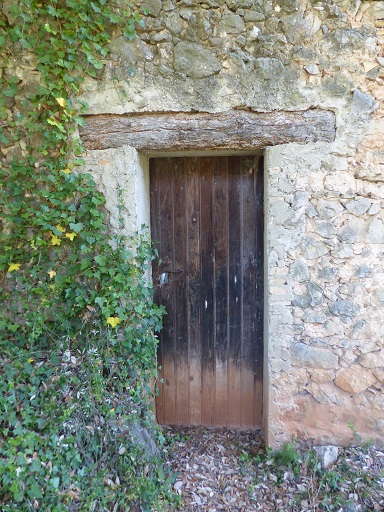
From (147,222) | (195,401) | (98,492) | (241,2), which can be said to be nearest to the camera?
(98,492)

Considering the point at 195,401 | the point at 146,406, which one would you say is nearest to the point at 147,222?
the point at 146,406

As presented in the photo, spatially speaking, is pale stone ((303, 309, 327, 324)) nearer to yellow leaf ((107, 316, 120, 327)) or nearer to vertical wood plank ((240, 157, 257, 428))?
vertical wood plank ((240, 157, 257, 428))

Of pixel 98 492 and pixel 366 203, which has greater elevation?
pixel 366 203

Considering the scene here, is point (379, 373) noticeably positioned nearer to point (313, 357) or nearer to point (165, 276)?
point (313, 357)

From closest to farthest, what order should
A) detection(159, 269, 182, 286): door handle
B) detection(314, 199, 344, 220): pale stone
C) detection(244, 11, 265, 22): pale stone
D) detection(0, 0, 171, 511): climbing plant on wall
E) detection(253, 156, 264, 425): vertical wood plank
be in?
detection(0, 0, 171, 511): climbing plant on wall < detection(244, 11, 265, 22): pale stone < detection(314, 199, 344, 220): pale stone < detection(253, 156, 264, 425): vertical wood plank < detection(159, 269, 182, 286): door handle

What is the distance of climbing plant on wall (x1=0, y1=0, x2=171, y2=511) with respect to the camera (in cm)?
198

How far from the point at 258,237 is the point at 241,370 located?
1.06m

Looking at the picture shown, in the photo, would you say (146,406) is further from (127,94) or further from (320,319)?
(127,94)

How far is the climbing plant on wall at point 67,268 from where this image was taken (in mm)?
1984

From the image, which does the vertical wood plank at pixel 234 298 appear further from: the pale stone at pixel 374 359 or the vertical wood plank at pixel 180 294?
the pale stone at pixel 374 359

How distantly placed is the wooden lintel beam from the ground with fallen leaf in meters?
2.07

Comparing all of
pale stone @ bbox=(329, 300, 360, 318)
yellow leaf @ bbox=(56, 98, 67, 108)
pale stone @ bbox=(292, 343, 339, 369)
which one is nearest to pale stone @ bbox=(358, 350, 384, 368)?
pale stone @ bbox=(292, 343, 339, 369)

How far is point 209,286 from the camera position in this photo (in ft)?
8.96

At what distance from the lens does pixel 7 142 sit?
2320 mm
